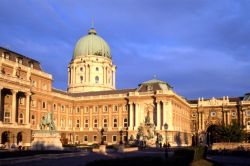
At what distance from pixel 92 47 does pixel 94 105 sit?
90.3 ft

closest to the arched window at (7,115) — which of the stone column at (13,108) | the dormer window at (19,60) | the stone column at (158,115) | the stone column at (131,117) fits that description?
the stone column at (13,108)

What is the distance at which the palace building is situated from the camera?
79.4m

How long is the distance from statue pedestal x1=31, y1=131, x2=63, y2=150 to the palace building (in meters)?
14.9

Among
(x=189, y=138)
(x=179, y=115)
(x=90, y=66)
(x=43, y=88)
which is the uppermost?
(x=90, y=66)

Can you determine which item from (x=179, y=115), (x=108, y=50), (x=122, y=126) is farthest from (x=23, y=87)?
(x=108, y=50)

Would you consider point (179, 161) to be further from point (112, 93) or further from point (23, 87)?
point (112, 93)

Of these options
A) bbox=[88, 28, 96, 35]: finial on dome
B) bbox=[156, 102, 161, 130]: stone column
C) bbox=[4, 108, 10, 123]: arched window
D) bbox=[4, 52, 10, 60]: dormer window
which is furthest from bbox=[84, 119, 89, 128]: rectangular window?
bbox=[88, 28, 96, 35]: finial on dome

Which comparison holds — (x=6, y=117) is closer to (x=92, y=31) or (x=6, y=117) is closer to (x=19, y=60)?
(x=19, y=60)

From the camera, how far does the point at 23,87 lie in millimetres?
79750

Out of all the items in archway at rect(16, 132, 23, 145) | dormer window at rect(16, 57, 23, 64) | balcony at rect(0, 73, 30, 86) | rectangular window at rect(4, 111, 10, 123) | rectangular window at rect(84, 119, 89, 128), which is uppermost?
dormer window at rect(16, 57, 23, 64)

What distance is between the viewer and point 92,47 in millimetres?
130875

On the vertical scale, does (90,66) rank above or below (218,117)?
above

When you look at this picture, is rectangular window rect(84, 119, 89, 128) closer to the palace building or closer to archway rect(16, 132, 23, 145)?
the palace building

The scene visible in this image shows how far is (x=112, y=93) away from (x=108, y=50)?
27.6 metres
